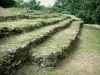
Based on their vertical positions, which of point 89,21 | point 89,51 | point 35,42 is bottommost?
point 89,21

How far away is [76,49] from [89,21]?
2786 cm

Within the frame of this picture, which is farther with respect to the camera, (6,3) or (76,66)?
(6,3)

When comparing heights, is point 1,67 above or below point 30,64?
above

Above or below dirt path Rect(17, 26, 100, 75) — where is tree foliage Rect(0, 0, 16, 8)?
above

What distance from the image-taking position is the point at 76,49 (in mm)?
9984

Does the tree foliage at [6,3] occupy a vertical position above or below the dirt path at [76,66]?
above

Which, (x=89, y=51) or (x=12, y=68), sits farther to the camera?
(x=89, y=51)

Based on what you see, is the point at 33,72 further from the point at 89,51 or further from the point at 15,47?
the point at 89,51

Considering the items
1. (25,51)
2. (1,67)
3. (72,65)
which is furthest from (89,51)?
(1,67)

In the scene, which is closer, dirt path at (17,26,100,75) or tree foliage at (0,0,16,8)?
dirt path at (17,26,100,75)

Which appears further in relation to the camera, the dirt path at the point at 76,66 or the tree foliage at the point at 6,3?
the tree foliage at the point at 6,3

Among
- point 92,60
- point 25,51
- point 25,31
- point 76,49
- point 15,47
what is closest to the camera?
point 15,47

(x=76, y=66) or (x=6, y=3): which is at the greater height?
(x=6, y=3)

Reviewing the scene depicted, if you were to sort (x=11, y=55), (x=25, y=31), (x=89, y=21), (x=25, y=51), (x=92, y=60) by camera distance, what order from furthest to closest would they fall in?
(x=89, y=21), (x=25, y=31), (x=92, y=60), (x=25, y=51), (x=11, y=55)
